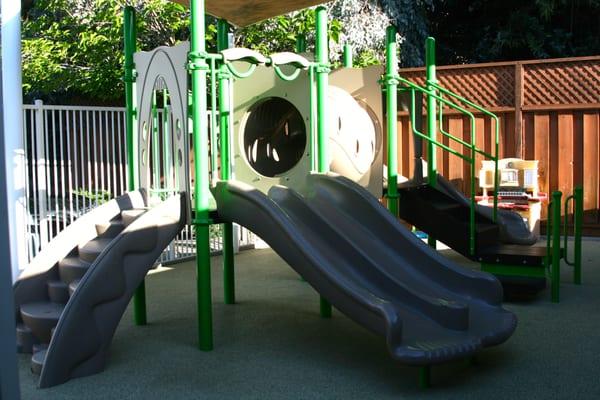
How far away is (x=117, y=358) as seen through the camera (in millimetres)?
4676

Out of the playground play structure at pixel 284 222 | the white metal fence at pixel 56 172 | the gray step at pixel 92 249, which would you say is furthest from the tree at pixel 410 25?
the gray step at pixel 92 249

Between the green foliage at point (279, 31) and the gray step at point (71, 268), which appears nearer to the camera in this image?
the gray step at point (71, 268)

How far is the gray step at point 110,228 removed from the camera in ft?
17.8

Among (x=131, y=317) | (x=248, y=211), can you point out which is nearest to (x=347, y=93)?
(x=248, y=211)

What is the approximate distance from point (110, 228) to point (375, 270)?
6.92ft

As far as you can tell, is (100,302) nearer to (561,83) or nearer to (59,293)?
(59,293)

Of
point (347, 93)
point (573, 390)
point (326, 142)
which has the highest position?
point (347, 93)

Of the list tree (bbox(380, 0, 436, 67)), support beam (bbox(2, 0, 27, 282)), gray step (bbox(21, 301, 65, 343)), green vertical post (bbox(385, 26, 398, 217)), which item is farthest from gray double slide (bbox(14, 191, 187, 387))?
tree (bbox(380, 0, 436, 67))

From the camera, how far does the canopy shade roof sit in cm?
629

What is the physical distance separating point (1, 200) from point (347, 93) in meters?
5.01

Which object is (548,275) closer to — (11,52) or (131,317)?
(131,317)

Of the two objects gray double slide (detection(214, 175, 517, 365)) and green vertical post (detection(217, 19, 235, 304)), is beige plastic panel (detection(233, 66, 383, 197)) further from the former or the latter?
gray double slide (detection(214, 175, 517, 365))

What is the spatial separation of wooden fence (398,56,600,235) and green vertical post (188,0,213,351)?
671cm

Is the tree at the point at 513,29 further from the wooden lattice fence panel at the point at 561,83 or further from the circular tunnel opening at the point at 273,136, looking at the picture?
the circular tunnel opening at the point at 273,136
